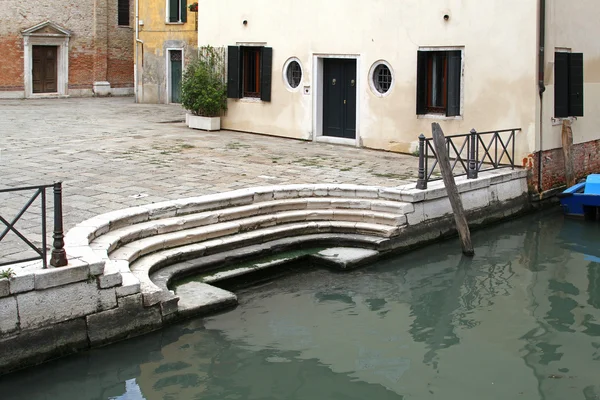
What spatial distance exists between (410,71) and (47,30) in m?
15.0

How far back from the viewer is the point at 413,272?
9.05m

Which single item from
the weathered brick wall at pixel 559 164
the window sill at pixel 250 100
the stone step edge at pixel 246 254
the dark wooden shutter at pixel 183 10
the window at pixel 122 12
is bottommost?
the stone step edge at pixel 246 254

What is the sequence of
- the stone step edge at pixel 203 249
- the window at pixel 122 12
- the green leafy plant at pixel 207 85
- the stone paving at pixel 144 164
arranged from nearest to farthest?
the stone step edge at pixel 203 249, the stone paving at pixel 144 164, the green leafy plant at pixel 207 85, the window at pixel 122 12

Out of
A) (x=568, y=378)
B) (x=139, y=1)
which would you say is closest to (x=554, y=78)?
(x=568, y=378)

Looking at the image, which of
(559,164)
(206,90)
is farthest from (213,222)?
(206,90)

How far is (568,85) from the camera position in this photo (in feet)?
40.9

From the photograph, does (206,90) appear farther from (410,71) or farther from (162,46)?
(162,46)

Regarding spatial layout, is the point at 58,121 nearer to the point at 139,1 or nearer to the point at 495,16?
the point at 139,1

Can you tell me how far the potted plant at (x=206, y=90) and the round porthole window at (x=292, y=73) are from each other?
62.7 inches

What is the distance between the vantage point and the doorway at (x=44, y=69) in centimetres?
2439

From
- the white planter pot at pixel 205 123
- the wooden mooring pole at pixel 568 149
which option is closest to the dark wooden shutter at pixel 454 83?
the wooden mooring pole at pixel 568 149

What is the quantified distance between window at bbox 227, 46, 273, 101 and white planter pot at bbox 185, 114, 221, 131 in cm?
59

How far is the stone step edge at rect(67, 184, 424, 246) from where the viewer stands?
7.85 m

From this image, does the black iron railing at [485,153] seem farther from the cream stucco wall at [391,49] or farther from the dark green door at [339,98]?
the dark green door at [339,98]
